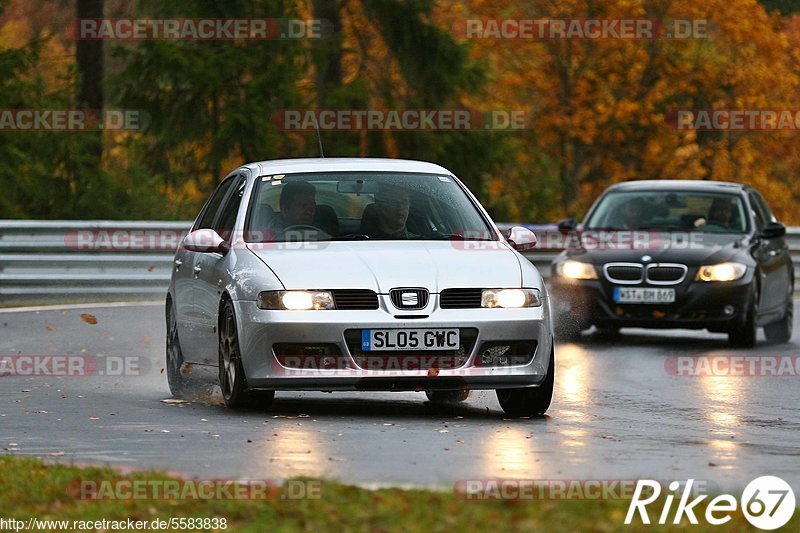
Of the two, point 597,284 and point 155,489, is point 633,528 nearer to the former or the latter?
point 155,489

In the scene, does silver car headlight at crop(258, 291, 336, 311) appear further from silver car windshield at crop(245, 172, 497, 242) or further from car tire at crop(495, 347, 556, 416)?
car tire at crop(495, 347, 556, 416)

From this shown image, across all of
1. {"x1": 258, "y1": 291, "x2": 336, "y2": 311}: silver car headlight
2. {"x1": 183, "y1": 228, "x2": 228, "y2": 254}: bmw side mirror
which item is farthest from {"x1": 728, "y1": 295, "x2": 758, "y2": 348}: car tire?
{"x1": 258, "y1": 291, "x2": 336, "y2": 311}: silver car headlight

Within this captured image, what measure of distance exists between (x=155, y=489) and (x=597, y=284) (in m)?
11.5

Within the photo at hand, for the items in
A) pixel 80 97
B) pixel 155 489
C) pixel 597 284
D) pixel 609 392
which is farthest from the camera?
pixel 80 97

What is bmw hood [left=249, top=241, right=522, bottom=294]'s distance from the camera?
436 inches

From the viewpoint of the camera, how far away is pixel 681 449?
9.77 m

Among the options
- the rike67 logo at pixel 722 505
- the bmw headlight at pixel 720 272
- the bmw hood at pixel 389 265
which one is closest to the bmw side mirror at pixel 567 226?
the bmw headlight at pixel 720 272

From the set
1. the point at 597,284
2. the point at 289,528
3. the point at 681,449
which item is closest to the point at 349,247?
the point at 681,449

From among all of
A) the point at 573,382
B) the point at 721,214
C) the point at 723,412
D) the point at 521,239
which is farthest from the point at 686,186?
the point at 521,239

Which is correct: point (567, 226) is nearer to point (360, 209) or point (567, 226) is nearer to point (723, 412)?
point (723, 412)

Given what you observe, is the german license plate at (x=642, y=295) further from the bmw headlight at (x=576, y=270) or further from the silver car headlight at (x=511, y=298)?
the silver car headlight at (x=511, y=298)

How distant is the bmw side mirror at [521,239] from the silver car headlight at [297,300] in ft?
5.56

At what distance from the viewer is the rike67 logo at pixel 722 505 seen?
7062 millimetres

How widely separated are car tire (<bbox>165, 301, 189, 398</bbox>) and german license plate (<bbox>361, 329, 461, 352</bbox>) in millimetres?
2592
